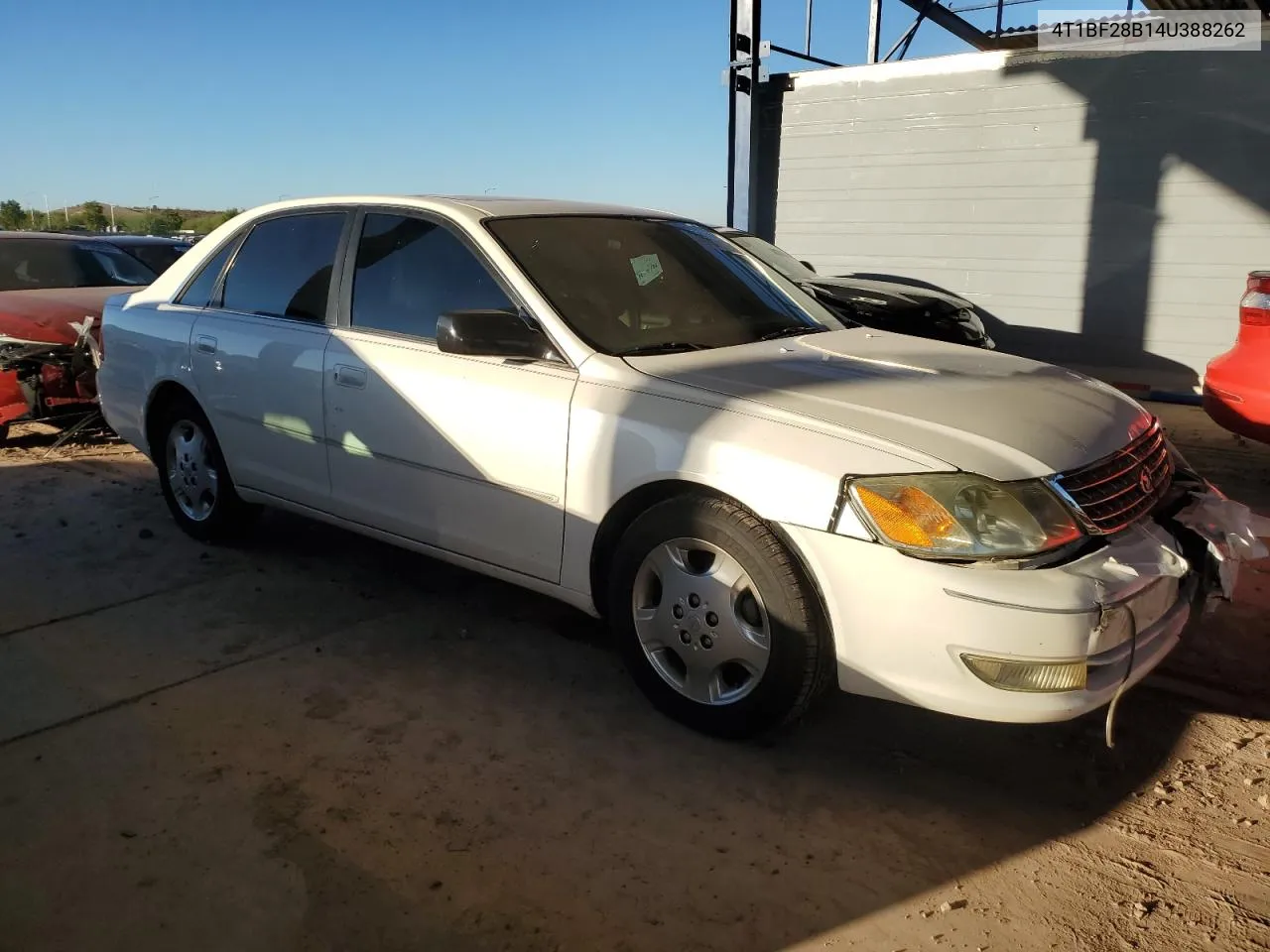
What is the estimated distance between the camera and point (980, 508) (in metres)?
2.58

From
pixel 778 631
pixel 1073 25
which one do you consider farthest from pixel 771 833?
pixel 1073 25

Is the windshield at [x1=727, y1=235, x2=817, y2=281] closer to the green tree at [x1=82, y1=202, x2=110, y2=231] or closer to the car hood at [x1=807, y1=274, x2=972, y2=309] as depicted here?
the car hood at [x1=807, y1=274, x2=972, y2=309]

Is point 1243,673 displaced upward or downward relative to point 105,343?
downward

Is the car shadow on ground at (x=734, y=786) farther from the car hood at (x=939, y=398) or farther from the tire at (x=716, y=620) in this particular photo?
the car hood at (x=939, y=398)

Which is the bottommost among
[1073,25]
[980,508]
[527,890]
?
[527,890]

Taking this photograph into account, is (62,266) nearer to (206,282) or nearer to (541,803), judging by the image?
(206,282)

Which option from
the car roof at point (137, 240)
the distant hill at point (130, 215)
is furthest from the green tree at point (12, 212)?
the car roof at point (137, 240)

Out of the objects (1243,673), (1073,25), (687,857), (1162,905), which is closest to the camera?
(1162,905)

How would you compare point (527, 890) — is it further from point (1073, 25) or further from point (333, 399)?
point (1073, 25)

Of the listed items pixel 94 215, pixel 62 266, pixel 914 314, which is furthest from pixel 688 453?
pixel 94 215

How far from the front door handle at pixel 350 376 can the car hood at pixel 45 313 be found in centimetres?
380

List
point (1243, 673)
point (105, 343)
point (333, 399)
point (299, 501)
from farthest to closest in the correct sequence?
1. point (105, 343)
2. point (299, 501)
3. point (333, 399)
4. point (1243, 673)

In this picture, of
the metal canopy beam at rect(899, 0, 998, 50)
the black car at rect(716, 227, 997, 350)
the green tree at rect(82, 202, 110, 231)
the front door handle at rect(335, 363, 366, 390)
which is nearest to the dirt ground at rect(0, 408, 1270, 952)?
the front door handle at rect(335, 363, 366, 390)

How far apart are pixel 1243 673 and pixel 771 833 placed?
78.8 inches
